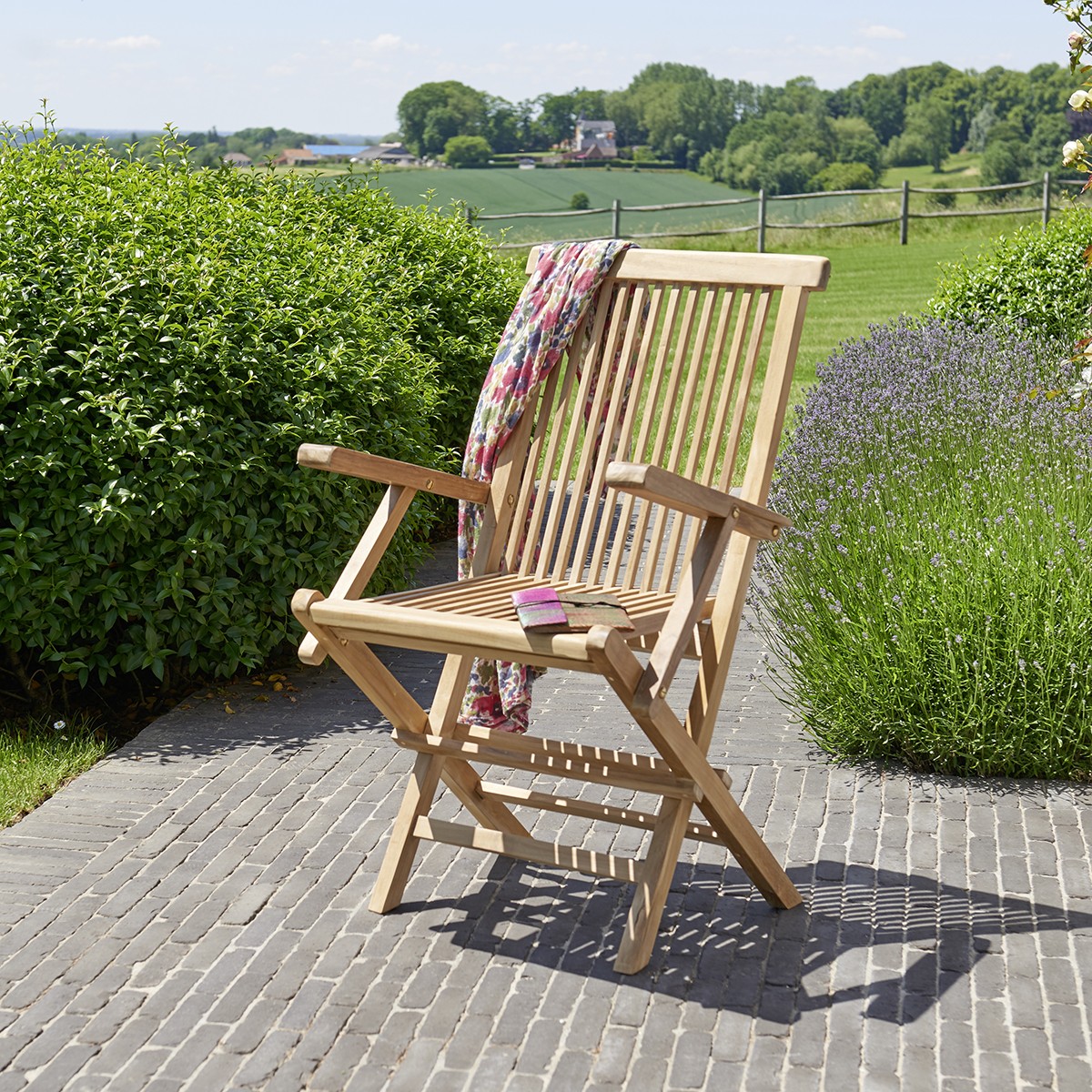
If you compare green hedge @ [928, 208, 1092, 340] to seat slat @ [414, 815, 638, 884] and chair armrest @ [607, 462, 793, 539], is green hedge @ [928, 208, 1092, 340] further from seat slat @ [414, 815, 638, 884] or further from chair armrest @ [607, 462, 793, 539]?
seat slat @ [414, 815, 638, 884]

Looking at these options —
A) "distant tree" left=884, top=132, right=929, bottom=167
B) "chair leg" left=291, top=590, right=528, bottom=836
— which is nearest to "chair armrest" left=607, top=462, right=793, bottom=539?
"chair leg" left=291, top=590, right=528, bottom=836

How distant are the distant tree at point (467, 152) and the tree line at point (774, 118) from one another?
4 centimetres

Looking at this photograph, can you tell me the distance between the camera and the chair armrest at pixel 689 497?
2316mm

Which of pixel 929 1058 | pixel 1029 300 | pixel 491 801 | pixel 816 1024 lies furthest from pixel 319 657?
pixel 1029 300

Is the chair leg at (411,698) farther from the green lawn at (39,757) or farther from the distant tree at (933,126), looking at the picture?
the distant tree at (933,126)

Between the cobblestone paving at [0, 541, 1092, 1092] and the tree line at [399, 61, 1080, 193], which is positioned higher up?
the tree line at [399, 61, 1080, 193]

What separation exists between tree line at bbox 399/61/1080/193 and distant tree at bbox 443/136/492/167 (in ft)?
0.14

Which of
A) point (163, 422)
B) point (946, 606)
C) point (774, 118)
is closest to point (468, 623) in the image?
point (946, 606)

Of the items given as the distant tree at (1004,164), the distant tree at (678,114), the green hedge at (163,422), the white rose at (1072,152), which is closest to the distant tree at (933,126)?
the distant tree at (1004,164)

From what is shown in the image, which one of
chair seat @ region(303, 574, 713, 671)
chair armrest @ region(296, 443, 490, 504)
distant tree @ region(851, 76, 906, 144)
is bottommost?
chair seat @ region(303, 574, 713, 671)

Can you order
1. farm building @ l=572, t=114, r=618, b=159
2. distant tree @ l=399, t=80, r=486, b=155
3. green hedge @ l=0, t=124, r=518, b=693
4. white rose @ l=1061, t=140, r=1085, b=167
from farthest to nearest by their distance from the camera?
1. distant tree @ l=399, t=80, r=486, b=155
2. farm building @ l=572, t=114, r=618, b=159
3. white rose @ l=1061, t=140, r=1085, b=167
4. green hedge @ l=0, t=124, r=518, b=693

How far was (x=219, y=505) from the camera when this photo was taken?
3.95m

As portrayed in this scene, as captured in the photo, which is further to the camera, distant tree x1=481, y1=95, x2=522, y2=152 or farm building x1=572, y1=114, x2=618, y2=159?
distant tree x1=481, y1=95, x2=522, y2=152

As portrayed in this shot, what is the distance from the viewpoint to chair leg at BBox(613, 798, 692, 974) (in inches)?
102
